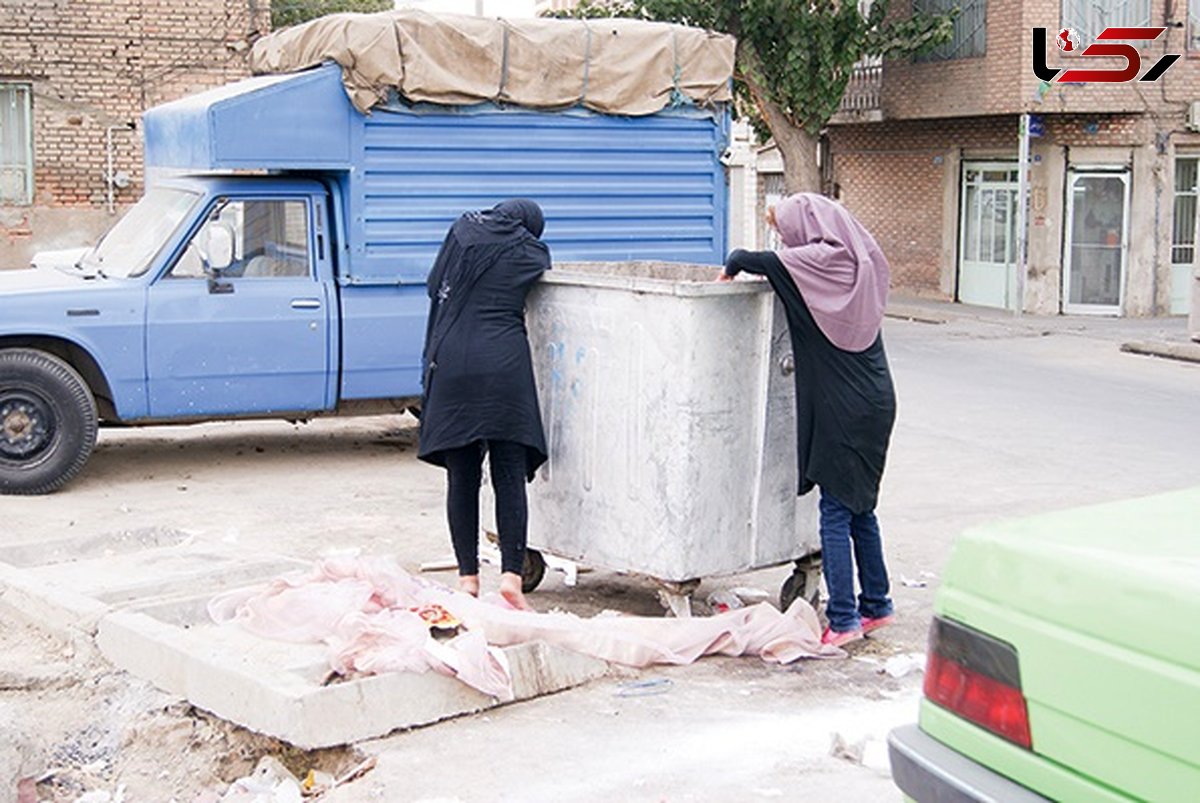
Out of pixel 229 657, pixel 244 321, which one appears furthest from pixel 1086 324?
pixel 229 657

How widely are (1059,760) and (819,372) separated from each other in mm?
3487

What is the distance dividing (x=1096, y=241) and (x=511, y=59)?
1689cm

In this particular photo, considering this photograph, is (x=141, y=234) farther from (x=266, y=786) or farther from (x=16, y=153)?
(x=16, y=153)

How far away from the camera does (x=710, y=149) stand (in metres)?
12.0

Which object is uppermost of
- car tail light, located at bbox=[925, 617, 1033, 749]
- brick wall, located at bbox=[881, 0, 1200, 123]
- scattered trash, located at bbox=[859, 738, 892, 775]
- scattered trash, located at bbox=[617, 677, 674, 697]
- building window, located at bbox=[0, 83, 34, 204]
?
brick wall, located at bbox=[881, 0, 1200, 123]

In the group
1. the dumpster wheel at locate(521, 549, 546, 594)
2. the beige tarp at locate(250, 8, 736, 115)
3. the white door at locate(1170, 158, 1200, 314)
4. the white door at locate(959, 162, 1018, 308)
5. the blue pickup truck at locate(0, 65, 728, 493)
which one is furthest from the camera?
the white door at locate(959, 162, 1018, 308)

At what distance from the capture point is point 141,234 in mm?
10648

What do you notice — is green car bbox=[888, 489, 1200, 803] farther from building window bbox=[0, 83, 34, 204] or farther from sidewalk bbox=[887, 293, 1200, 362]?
building window bbox=[0, 83, 34, 204]

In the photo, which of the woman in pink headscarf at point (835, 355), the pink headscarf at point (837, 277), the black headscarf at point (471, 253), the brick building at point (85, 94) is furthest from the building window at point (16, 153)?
the pink headscarf at point (837, 277)

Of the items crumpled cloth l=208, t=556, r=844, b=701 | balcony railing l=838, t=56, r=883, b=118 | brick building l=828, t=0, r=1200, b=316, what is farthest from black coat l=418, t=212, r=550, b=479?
balcony railing l=838, t=56, r=883, b=118

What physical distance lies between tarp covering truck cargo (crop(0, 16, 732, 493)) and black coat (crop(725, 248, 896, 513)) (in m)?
4.63

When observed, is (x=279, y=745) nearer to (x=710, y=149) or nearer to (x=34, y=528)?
(x=34, y=528)

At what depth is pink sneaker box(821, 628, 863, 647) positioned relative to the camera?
21.9ft

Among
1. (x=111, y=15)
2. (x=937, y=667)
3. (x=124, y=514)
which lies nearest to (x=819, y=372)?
(x=937, y=667)
